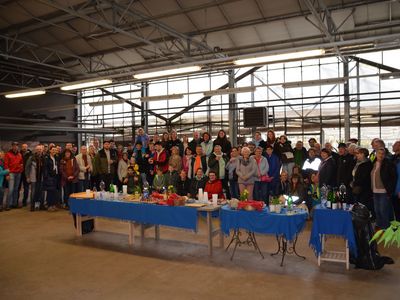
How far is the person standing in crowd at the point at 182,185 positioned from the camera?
7340 millimetres

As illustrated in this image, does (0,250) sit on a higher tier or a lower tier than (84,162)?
lower

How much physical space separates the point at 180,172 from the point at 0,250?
11.5 feet

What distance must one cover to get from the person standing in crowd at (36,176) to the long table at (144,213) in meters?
3.33

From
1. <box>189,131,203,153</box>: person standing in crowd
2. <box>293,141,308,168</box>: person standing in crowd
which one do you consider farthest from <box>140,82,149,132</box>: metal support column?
<box>293,141,308,168</box>: person standing in crowd

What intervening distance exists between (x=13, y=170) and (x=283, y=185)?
668 centimetres

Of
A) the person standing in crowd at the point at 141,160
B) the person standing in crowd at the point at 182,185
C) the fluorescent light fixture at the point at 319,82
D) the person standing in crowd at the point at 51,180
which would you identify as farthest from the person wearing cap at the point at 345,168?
the person standing in crowd at the point at 51,180

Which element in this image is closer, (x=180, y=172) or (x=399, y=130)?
(x=180, y=172)

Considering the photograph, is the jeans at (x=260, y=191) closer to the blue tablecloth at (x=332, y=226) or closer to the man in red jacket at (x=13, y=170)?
the blue tablecloth at (x=332, y=226)

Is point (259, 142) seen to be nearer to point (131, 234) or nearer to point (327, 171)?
point (327, 171)

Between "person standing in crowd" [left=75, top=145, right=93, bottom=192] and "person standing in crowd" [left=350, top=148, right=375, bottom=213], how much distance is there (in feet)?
19.5

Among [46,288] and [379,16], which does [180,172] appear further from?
[379,16]

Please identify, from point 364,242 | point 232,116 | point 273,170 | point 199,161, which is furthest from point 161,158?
point 232,116

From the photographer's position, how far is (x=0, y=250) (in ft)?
18.6

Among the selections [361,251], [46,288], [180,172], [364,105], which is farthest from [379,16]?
[46,288]
